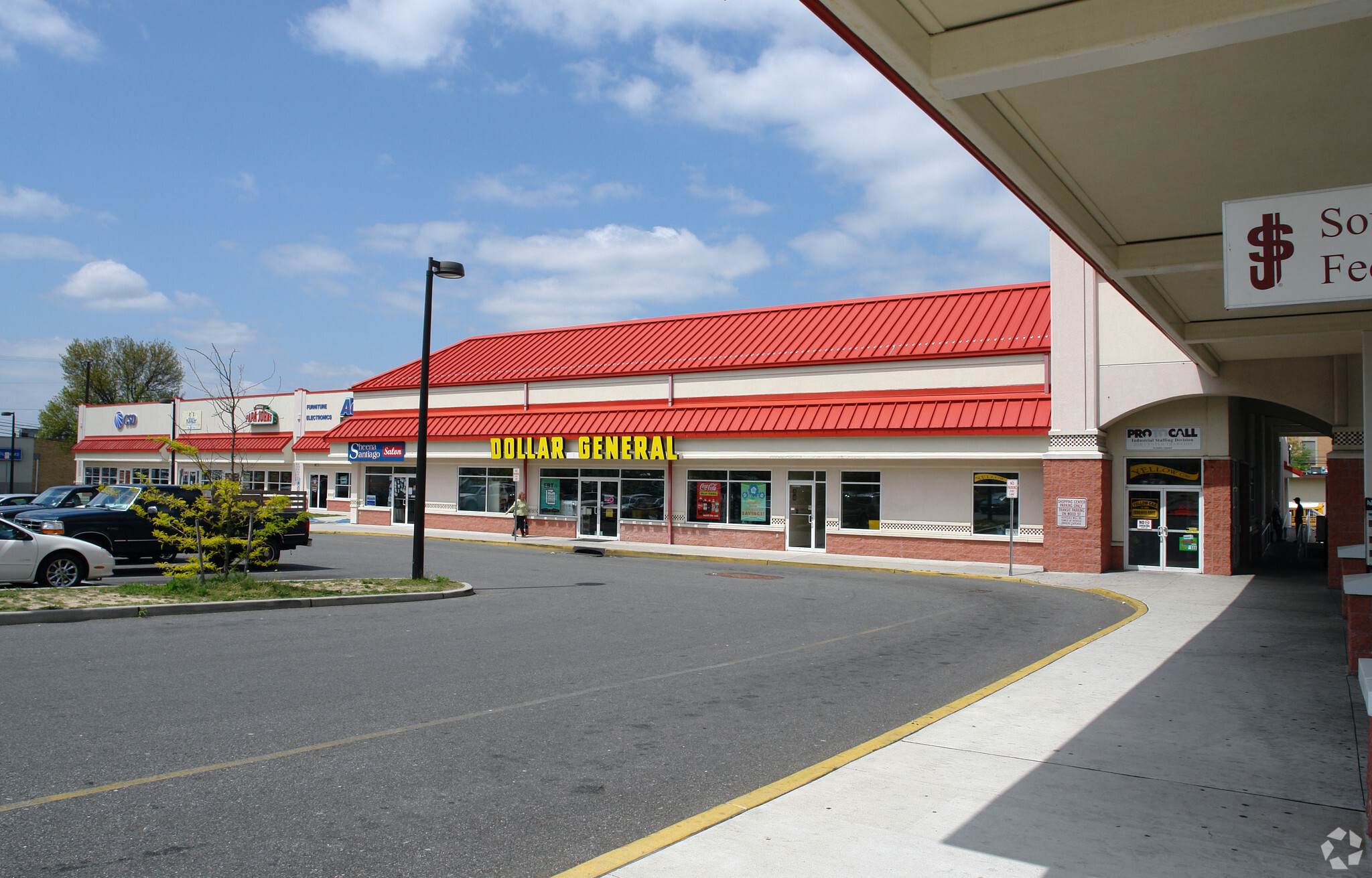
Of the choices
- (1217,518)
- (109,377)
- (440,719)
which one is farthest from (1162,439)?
(109,377)

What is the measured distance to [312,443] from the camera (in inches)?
1750

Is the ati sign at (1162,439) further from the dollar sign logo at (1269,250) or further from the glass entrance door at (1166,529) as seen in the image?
the dollar sign logo at (1269,250)

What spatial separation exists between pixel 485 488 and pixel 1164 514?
74.5ft

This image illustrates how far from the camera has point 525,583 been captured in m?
18.2

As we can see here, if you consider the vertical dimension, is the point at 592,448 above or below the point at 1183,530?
above

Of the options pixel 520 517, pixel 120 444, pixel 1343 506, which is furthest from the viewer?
pixel 120 444

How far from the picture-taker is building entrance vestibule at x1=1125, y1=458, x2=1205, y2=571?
2202 cm

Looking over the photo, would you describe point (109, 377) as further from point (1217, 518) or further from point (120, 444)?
point (1217, 518)

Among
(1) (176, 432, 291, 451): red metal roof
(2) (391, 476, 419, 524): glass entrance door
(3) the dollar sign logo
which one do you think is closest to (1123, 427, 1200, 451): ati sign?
(3) the dollar sign logo

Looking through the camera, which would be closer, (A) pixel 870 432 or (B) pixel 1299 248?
(B) pixel 1299 248

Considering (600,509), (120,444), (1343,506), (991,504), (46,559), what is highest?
(120,444)

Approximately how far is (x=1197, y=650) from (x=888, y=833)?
7910 millimetres

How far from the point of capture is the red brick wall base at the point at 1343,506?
18.1m

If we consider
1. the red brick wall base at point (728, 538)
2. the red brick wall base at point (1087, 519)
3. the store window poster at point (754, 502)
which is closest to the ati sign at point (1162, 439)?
the red brick wall base at point (1087, 519)
